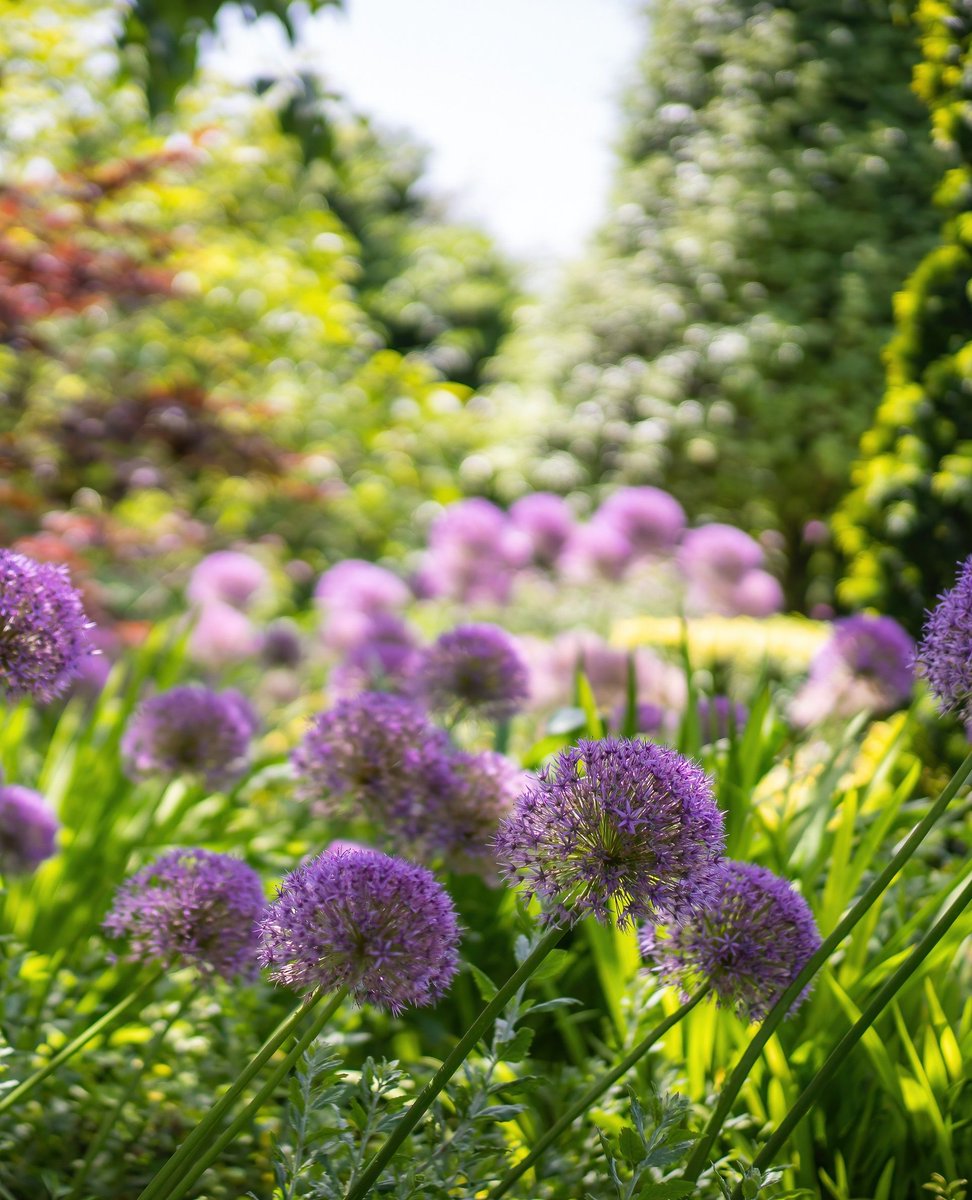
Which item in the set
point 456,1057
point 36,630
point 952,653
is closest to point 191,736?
point 36,630

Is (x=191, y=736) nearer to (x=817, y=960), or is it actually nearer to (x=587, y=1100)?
(x=587, y=1100)

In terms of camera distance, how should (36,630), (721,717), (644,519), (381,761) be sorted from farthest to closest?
(644,519) < (721,717) < (381,761) < (36,630)

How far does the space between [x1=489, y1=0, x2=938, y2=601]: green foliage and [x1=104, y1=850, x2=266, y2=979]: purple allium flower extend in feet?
30.7

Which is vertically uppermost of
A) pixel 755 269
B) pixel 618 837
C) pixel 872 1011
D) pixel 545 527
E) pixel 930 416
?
pixel 755 269

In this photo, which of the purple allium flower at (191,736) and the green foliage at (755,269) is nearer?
the purple allium flower at (191,736)

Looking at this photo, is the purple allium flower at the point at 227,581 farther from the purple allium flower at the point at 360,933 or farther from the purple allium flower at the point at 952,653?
the purple allium flower at the point at 952,653

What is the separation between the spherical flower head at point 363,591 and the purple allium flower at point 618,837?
374cm

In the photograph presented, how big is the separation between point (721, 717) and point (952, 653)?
1.87 metres

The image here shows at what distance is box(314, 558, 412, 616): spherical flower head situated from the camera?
5027 millimetres

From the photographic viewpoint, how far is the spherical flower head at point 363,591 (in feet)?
16.5

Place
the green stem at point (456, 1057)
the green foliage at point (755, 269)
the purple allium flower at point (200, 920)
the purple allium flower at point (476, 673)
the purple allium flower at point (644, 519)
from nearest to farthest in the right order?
the green stem at point (456, 1057), the purple allium flower at point (200, 920), the purple allium flower at point (476, 673), the purple allium flower at point (644, 519), the green foliage at point (755, 269)

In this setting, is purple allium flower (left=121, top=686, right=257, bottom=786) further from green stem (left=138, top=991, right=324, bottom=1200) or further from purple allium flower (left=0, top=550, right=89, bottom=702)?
green stem (left=138, top=991, right=324, bottom=1200)

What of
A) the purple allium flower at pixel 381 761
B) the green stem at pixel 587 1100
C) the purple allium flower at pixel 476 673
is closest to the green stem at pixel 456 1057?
the green stem at pixel 587 1100

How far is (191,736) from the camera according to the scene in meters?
2.25
